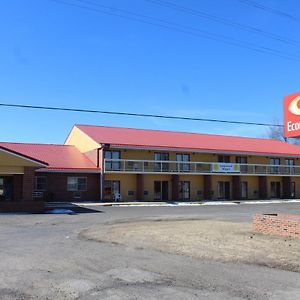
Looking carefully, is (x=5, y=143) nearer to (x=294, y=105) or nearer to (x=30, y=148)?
(x=30, y=148)

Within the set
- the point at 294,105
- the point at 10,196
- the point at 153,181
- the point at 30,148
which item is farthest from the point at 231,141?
the point at 294,105

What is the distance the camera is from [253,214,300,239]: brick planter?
13.9 metres

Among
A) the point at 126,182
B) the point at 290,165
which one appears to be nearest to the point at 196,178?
the point at 126,182

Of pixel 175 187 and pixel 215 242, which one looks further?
pixel 175 187

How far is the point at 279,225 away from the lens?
14539 mm

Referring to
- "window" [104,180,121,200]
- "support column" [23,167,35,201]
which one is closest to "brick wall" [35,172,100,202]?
"window" [104,180,121,200]

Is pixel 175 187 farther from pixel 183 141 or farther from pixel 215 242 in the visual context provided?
pixel 215 242

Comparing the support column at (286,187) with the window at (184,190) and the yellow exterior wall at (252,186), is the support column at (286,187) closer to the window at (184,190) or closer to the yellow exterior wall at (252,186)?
the yellow exterior wall at (252,186)

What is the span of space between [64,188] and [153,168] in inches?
336

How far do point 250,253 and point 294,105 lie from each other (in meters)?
7.39

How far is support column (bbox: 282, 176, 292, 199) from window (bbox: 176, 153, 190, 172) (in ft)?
42.2

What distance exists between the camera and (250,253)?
1123 cm

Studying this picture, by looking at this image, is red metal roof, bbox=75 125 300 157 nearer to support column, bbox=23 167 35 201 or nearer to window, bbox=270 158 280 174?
window, bbox=270 158 280 174

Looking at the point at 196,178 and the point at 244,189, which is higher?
the point at 196,178
